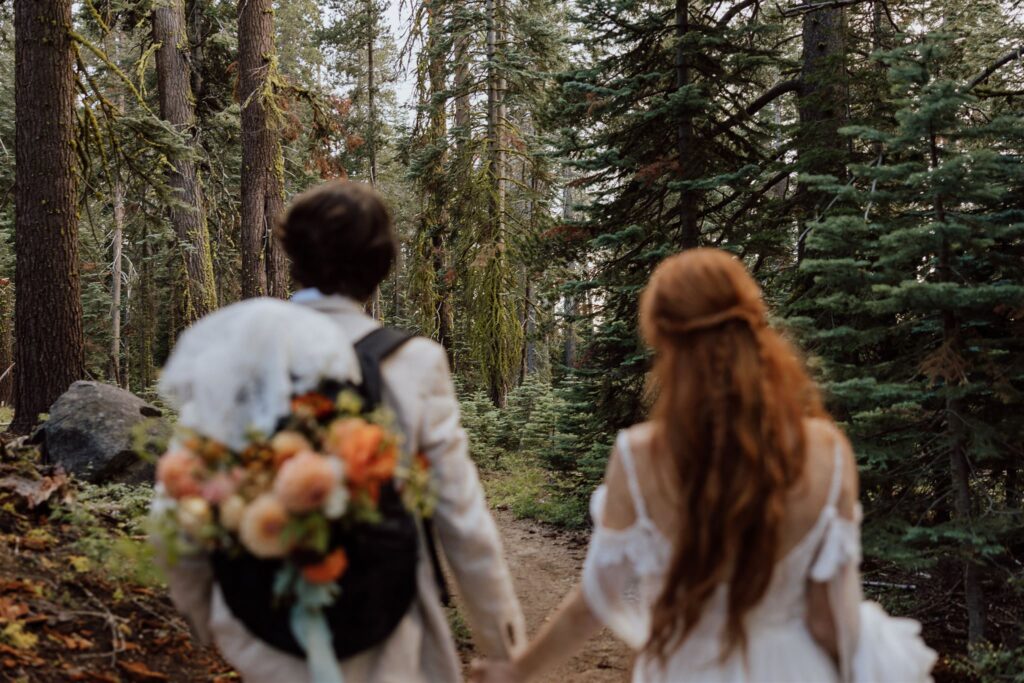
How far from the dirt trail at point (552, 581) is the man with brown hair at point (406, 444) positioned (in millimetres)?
4186

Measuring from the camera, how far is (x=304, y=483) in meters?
1.91

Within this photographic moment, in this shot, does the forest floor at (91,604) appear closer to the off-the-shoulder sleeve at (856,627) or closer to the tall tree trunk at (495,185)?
the off-the-shoulder sleeve at (856,627)

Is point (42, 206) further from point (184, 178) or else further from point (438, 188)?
point (438, 188)

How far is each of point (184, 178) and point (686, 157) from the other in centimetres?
960

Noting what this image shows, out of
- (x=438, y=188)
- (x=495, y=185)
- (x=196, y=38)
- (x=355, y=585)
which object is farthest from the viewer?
(x=196, y=38)

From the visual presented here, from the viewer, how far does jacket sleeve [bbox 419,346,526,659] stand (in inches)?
94.9

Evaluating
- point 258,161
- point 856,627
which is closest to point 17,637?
point 856,627

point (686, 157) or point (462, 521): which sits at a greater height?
point (686, 157)

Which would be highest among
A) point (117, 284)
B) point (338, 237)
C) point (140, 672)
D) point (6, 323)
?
point (117, 284)

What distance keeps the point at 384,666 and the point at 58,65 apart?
7.96 m

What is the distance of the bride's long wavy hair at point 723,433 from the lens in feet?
6.66

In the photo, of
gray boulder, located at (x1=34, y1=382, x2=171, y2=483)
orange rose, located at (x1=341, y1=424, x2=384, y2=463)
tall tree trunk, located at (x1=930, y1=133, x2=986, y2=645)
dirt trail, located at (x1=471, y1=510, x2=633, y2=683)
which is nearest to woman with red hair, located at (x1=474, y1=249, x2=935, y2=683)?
orange rose, located at (x1=341, y1=424, x2=384, y2=463)

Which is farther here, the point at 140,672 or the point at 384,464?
the point at 140,672

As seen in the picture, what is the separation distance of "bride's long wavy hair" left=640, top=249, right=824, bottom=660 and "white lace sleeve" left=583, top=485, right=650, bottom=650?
153 mm
